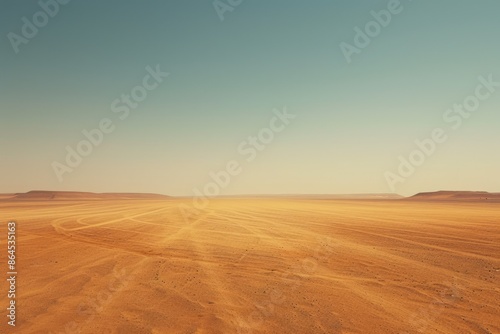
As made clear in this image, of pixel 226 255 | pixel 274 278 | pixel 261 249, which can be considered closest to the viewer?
pixel 274 278

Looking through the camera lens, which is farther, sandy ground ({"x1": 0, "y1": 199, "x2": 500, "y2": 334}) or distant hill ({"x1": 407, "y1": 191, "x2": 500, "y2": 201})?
distant hill ({"x1": 407, "y1": 191, "x2": 500, "y2": 201})

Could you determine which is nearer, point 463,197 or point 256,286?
point 256,286

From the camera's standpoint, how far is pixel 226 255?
9.05 meters

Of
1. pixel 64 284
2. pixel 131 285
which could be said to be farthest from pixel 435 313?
pixel 64 284

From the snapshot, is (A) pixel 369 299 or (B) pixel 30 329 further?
(A) pixel 369 299

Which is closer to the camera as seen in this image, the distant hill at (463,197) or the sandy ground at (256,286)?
the sandy ground at (256,286)

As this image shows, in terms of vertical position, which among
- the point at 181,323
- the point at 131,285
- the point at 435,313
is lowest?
the point at 435,313

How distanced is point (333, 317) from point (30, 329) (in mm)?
4818

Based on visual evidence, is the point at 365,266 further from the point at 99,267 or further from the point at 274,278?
the point at 99,267

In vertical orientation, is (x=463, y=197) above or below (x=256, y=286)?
below

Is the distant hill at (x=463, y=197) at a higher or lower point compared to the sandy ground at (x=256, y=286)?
lower

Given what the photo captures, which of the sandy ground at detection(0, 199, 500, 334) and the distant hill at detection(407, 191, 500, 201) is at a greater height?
the sandy ground at detection(0, 199, 500, 334)

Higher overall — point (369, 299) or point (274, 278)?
point (274, 278)

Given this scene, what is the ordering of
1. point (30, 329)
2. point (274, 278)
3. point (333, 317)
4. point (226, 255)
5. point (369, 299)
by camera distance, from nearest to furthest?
point (30, 329) < point (333, 317) < point (369, 299) < point (274, 278) < point (226, 255)
